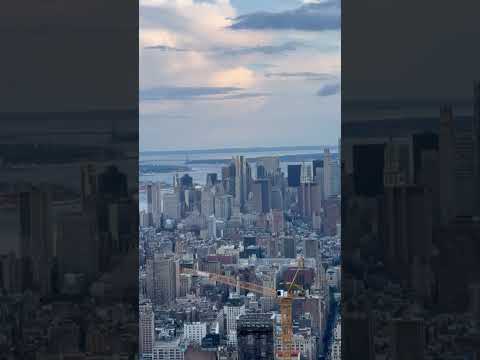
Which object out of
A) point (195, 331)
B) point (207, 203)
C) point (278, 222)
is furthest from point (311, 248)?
point (195, 331)

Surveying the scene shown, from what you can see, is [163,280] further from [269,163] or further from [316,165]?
[316,165]

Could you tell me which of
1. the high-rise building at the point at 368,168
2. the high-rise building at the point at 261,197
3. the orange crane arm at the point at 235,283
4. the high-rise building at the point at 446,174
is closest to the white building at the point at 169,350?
the orange crane arm at the point at 235,283

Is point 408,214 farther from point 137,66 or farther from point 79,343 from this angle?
point 79,343

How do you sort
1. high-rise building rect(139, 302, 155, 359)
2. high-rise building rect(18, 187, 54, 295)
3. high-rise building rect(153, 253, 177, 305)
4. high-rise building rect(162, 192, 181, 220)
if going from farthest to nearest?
high-rise building rect(162, 192, 181, 220) → high-rise building rect(153, 253, 177, 305) → high-rise building rect(139, 302, 155, 359) → high-rise building rect(18, 187, 54, 295)

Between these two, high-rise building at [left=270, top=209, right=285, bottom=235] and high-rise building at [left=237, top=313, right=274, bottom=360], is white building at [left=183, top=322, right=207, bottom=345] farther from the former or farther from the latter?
high-rise building at [left=270, top=209, right=285, bottom=235]

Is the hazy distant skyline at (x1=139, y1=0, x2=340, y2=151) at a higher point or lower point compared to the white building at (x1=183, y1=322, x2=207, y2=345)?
higher


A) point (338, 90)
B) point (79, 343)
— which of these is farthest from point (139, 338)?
point (338, 90)

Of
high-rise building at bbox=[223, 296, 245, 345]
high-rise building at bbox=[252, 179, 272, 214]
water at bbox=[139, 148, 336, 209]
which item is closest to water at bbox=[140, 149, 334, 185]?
water at bbox=[139, 148, 336, 209]
